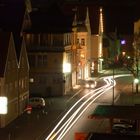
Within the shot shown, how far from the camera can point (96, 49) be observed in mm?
93875

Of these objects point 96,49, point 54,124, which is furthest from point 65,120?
point 96,49

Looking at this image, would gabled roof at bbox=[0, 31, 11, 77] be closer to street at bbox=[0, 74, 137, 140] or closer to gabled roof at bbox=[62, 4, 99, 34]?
street at bbox=[0, 74, 137, 140]

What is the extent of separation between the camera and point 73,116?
51469 mm

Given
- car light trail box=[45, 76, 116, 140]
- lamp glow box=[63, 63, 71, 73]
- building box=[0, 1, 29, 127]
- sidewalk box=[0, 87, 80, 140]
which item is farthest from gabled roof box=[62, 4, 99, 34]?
sidewalk box=[0, 87, 80, 140]

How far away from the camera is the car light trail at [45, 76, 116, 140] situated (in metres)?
43.3

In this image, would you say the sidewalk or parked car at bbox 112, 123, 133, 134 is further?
the sidewalk

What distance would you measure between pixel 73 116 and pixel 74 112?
220cm

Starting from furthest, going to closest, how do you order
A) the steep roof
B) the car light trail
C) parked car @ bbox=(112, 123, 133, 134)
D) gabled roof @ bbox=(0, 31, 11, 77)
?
the steep roof → gabled roof @ bbox=(0, 31, 11, 77) → the car light trail → parked car @ bbox=(112, 123, 133, 134)

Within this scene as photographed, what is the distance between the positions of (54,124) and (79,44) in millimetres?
35212

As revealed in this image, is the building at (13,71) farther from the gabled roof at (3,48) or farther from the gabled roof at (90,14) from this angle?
the gabled roof at (90,14)

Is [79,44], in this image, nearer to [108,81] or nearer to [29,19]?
[108,81]

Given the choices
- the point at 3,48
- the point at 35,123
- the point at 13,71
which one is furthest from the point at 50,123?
the point at 3,48

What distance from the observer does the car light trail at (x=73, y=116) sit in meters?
43.3

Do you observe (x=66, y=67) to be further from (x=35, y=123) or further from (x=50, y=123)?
(x=50, y=123)
